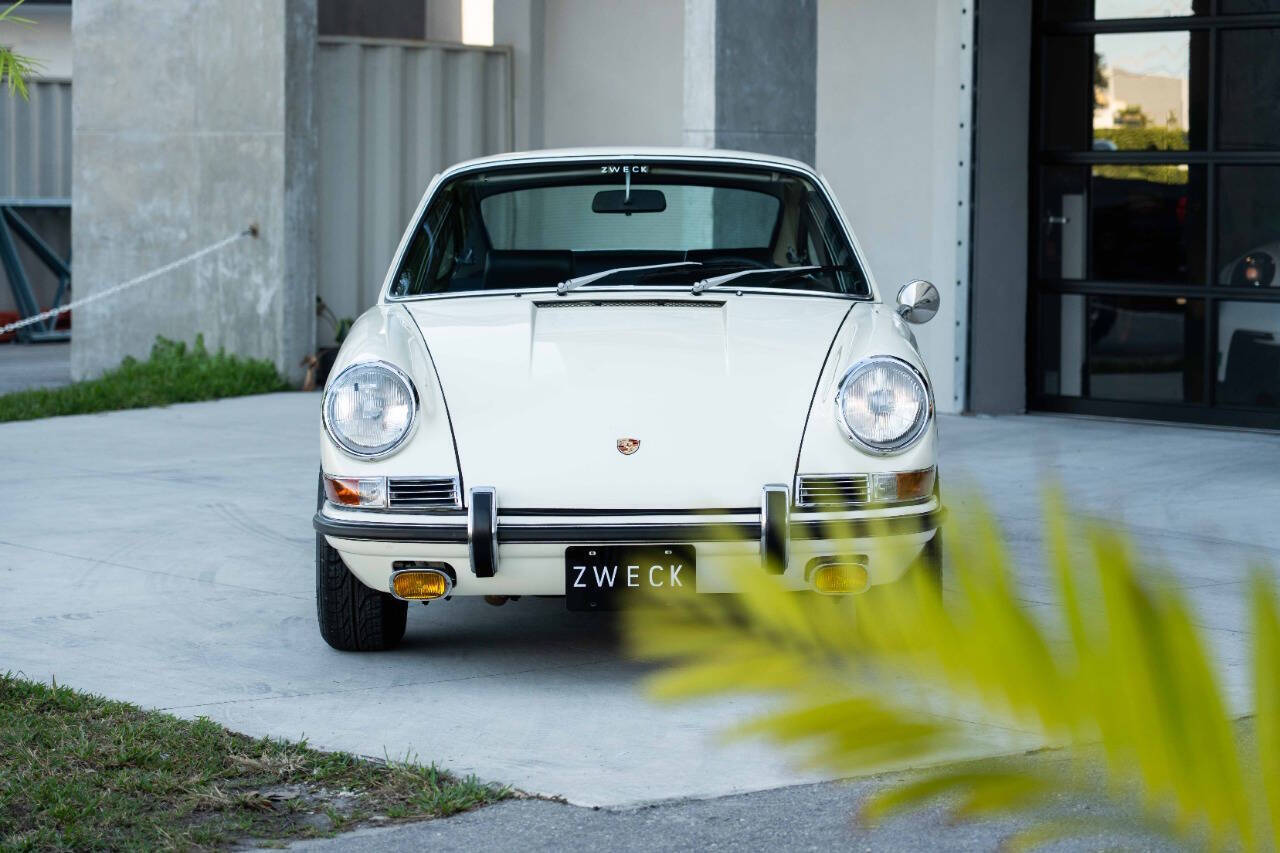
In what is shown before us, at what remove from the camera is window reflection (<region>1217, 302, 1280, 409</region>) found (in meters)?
10.5

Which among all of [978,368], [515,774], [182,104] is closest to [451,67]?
[182,104]

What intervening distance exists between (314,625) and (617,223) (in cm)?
169

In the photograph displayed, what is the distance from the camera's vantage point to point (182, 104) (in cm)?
1281

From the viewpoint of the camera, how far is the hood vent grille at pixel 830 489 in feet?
15.1

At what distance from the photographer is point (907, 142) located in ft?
38.2

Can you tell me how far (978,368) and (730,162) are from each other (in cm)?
556

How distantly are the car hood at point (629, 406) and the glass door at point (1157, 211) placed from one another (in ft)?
20.9

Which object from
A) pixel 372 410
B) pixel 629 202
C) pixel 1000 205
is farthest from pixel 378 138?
pixel 372 410

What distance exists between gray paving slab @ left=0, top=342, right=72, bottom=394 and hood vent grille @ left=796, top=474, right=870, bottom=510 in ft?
30.1

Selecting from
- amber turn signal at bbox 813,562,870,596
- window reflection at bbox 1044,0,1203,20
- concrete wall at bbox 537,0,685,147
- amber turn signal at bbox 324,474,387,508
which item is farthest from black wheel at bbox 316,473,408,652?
concrete wall at bbox 537,0,685,147

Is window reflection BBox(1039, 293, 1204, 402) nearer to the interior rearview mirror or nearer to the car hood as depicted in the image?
the interior rearview mirror

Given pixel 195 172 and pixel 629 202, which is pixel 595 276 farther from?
pixel 195 172

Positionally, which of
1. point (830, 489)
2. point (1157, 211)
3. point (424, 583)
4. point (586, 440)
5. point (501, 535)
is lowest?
point (424, 583)

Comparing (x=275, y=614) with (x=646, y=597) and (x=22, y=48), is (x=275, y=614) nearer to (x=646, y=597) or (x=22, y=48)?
(x=646, y=597)
